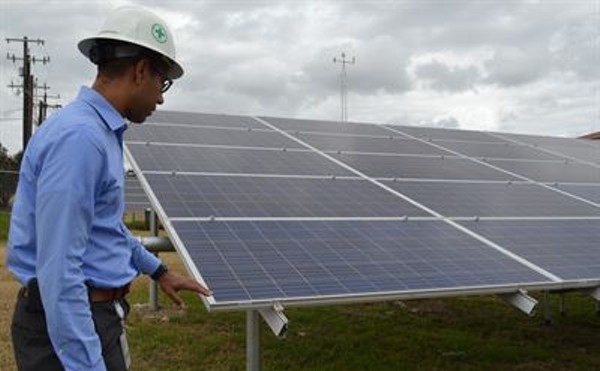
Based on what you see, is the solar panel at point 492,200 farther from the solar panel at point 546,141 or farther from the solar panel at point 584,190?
the solar panel at point 546,141

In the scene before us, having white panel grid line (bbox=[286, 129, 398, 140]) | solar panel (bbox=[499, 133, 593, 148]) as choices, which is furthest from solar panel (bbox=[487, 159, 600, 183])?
solar panel (bbox=[499, 133, 593, 148])

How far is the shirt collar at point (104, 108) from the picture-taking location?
2.76m

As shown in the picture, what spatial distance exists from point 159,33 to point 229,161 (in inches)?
208

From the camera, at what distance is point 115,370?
9.34 ft

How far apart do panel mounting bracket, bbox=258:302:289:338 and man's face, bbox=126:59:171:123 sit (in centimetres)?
194

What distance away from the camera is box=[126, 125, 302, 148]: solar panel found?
29.4 feet

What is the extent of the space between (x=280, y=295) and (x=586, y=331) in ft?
22.1

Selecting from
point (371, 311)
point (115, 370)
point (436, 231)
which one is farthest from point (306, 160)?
point (115, 370)

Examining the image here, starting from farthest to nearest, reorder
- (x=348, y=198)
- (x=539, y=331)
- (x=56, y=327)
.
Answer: (x=539, y=331) < (x=348, y=198) < (x=56, y=327)

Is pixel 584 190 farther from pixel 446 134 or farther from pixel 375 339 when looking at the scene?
pixel 446 134

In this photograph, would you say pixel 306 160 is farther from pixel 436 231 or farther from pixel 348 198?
pixel 436 231

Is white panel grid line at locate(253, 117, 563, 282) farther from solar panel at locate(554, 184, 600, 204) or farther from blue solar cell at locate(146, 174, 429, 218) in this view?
solar panel at locate(554, 184, 600, 204)

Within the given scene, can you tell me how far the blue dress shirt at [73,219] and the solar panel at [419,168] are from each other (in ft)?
18.9

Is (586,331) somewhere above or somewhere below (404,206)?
below
